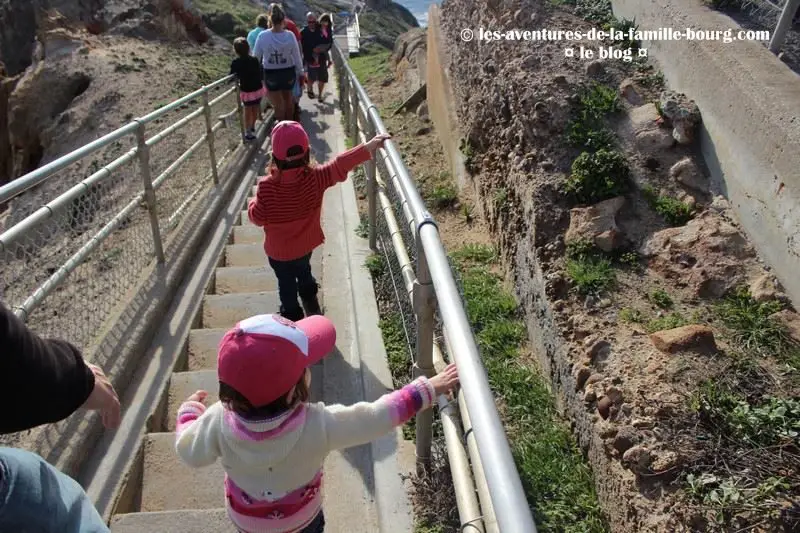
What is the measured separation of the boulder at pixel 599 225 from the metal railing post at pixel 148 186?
287cm

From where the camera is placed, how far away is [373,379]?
3.47 m

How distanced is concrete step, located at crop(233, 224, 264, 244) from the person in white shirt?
10.7 feet

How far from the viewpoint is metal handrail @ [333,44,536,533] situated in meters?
1.14

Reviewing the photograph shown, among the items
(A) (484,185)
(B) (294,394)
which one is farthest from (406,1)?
(B) (294,394)

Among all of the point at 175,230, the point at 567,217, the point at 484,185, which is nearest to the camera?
the point at 567,217

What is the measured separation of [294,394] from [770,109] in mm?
3393

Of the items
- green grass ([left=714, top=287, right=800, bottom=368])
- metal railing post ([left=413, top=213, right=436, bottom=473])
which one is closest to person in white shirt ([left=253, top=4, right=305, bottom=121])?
green grass ([left=714, top=287, right=800, bottom=368])

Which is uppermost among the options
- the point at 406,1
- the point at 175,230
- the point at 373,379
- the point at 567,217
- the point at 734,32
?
the point at 406,1

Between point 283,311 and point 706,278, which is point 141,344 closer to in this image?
point 283,311

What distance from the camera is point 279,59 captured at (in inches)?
313

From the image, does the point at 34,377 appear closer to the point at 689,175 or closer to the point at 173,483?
the point at 173,483

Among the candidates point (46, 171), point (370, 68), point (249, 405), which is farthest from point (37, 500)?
point (370, 68)

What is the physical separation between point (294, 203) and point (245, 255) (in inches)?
75.0

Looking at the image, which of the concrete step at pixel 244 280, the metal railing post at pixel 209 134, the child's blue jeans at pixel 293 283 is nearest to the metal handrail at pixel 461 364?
the child's blue jeans at pixel 293 283
